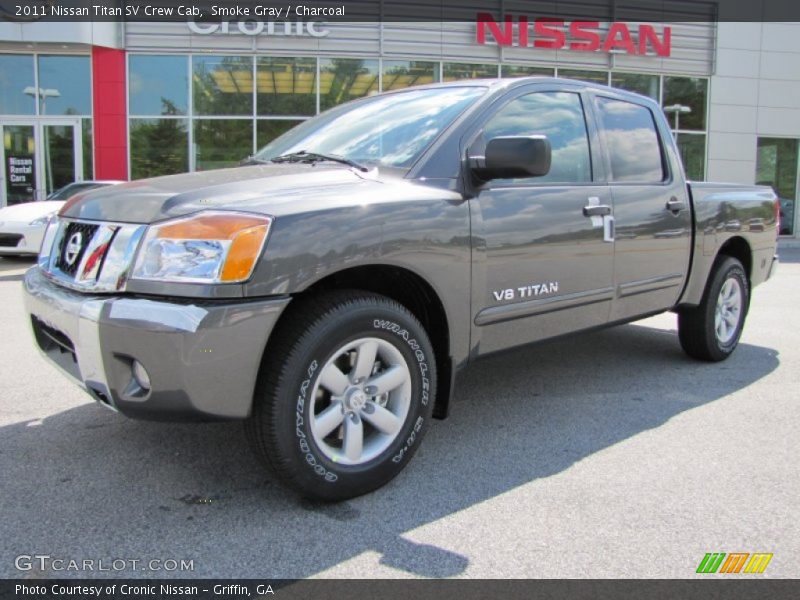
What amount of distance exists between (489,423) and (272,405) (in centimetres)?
162

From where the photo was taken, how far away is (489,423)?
3.78m

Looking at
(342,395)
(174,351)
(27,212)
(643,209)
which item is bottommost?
(342,395)

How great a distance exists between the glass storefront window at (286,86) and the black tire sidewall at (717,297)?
12.2m

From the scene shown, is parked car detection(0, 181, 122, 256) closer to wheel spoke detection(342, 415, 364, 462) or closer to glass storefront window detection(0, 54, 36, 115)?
glass storefront window detection(0, 54, 36, 115)

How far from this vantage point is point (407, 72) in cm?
1636

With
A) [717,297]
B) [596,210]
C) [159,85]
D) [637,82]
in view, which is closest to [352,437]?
[596,210]

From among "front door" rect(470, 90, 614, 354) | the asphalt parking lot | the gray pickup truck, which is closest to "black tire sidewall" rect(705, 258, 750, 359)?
the asphalt parking lot

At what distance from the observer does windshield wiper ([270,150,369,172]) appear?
3176 mm

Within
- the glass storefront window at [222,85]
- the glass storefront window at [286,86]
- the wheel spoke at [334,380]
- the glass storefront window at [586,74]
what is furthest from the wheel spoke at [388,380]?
the glass storefront window at [586,74]

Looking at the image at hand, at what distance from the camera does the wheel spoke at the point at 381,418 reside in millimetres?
2783

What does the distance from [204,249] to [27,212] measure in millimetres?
9095

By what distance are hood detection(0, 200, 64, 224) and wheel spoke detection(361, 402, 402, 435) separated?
8.61 meters

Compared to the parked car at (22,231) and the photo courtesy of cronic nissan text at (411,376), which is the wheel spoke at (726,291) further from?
the parked car at (22,231)

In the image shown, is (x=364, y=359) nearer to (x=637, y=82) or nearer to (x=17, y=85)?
(x=17, y=85)
